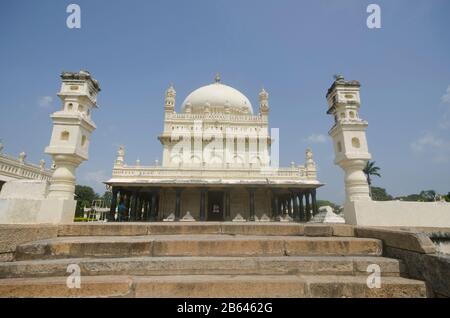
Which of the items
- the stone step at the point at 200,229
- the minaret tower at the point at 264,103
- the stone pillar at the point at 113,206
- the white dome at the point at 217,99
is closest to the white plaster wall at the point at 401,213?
the stone step at the point at 200,229

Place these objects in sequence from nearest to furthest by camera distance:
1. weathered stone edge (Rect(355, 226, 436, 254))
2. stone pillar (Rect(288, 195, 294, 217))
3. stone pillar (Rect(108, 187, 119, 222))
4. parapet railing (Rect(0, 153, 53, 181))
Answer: weathered stone edge (Rect(355, 226, 436, 254)) < stone pillar (Rect(108, 187, 119, 222)) < stone pillar (Rect(288, 195, 294, 217)) < parapet railing (Rect(0, 153, 53, 181))

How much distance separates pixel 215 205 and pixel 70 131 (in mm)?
15375

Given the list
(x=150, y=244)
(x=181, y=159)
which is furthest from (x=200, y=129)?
(x=150, y=244)

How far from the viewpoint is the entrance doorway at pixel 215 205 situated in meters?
18.6

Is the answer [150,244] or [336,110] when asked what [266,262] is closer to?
[150,244]

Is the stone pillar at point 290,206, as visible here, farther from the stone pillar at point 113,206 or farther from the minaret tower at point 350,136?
the minaret tower at point 350,136

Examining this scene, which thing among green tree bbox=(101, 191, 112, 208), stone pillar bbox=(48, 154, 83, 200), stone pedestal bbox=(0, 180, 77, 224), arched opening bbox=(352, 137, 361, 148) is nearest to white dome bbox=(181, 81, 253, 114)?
arched opening bbox=(352, 137, 361, 148)

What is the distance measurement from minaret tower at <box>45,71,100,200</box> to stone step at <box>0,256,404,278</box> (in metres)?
2.12

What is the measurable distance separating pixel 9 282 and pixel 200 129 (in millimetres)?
21098

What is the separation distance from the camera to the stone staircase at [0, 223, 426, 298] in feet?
7.34

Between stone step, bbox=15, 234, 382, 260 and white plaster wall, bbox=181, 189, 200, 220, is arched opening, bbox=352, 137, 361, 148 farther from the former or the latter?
white plaster wall, bbox=181, 189, 200, 220

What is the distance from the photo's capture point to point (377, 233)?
327cm

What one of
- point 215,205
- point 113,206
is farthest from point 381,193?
point 113,206

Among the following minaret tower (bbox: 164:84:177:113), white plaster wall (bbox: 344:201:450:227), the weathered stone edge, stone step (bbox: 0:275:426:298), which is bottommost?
stone step (bbox: 0:275:426:298)
